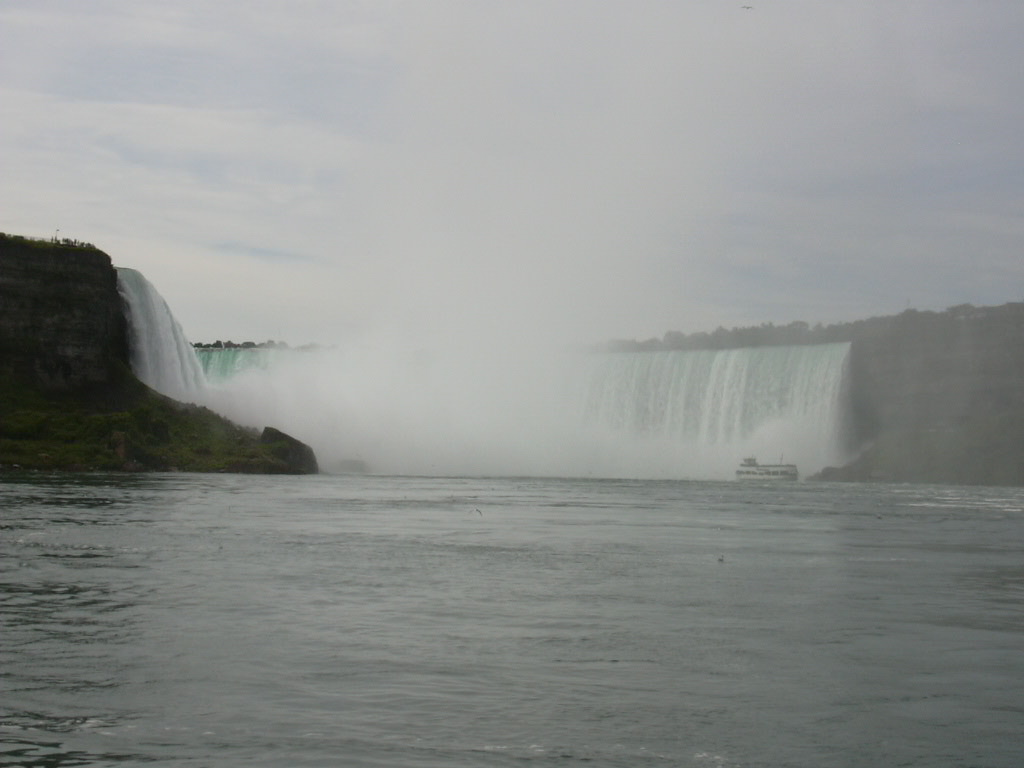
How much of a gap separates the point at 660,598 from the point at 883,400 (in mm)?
82474

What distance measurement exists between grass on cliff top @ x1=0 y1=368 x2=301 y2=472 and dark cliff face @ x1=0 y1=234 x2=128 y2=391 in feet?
4.80

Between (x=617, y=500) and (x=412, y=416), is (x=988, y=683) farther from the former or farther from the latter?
(x=412, y=416)

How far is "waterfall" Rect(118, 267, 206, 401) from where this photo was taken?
85.8 metres

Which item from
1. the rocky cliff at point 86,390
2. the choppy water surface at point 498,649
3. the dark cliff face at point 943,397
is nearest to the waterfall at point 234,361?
the rocky cliff at point 86,390

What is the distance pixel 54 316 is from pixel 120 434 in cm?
1236

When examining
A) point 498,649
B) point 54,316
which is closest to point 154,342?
point 54,316

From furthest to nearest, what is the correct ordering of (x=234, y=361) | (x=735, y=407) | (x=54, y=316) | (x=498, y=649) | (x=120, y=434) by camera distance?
(x=234, y=361)
(x=735, y=407)
(x=54, y=316)
(x=120, y=434)
(x=498, y=649)

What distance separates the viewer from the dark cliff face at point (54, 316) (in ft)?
250

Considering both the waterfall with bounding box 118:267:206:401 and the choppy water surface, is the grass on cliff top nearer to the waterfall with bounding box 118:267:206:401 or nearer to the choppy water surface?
the waterfall with bounding box 118:267:206:401

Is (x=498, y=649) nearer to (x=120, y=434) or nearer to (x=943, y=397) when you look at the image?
(x=120, y=434)

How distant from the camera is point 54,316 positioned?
77875mm

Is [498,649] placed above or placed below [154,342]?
below

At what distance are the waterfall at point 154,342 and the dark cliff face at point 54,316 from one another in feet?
13.7

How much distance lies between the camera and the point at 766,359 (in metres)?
92.7
